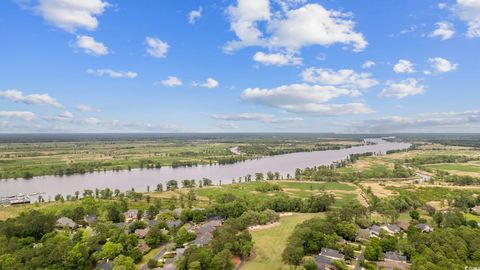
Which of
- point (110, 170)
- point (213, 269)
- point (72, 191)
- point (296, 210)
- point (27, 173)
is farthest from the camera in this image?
point (110, 170)

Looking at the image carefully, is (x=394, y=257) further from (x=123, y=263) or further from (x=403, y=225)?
(x=123, y=263)

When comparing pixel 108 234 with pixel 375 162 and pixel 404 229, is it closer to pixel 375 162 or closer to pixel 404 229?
pixel 404 229

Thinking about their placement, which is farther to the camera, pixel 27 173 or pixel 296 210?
pixel 27 173

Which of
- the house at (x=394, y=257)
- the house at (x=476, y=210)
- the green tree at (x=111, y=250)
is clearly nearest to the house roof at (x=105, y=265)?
the green tree at (x=111, y=250)

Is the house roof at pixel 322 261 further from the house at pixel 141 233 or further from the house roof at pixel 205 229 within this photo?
the house at pixel 141 233

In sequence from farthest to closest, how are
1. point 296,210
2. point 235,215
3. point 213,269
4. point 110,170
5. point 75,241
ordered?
point 110,170, point 296,210, point 235,215, point 75,241, point 213,269

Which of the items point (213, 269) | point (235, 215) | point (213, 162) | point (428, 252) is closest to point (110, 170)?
point (213, 162)
